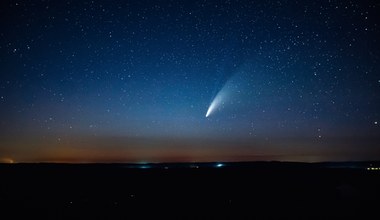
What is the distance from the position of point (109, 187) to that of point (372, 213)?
16.6m

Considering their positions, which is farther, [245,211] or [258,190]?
[258,190]

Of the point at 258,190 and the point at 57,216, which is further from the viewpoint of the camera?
the point at 258,190

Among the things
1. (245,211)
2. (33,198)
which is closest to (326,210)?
(245,211)

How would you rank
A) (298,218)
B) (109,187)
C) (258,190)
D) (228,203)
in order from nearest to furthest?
(298,218) → (228,203) → (258,190) → (109,187)

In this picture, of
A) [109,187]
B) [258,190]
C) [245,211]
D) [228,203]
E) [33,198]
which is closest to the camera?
[245,211]

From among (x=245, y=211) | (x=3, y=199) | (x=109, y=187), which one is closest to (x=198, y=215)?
(x=245, y=211)

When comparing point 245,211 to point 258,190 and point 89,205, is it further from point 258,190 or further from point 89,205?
point 89,205

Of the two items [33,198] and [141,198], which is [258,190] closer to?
[141,198]

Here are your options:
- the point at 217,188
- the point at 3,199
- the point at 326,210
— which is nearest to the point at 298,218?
the point at 326,210

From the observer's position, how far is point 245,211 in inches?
543

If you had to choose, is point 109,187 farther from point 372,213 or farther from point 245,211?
point 372,213

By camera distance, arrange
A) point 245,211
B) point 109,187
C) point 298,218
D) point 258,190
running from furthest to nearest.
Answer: point 109,187, point 258,190, point 245,211, point 298,218

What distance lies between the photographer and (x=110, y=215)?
1288 cm

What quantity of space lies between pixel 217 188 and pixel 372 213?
977 centimetres
